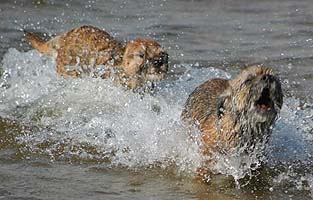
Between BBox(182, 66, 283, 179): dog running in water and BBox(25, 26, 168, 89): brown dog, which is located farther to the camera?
BBox(25, 26, 168, 89): brown dog

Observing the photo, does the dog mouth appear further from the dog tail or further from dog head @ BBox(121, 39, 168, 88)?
the dog tail

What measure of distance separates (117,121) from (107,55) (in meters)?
1.60

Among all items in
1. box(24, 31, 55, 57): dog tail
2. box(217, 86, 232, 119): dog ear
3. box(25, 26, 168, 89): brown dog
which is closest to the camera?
box(217, 86, 232, 119): dog ear

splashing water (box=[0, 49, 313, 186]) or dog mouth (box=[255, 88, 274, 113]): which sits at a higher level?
dog mouth (box=[255, 88, 274, 113])

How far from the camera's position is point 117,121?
8.64 meters

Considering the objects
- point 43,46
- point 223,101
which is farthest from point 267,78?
point 43,46

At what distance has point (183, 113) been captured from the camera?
8109 mm

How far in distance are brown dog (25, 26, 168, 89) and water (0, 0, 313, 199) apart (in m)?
0.17

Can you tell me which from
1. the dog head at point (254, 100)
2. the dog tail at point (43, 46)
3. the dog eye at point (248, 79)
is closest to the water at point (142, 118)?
the dog tail at point (43, 46)

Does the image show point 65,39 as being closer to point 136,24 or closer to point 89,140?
point 89,140

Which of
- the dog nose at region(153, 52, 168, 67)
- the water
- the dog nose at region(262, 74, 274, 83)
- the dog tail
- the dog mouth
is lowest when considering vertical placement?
the water

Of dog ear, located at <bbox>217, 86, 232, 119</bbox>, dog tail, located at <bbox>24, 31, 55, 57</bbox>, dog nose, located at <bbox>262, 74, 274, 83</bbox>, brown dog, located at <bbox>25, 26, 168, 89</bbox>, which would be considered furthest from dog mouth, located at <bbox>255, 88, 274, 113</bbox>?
dog tail, located at <bbox>24, 31, 55, 57</bbox>

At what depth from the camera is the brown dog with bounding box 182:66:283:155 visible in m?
6.69

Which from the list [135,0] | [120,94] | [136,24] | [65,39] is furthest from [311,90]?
[135,0]
